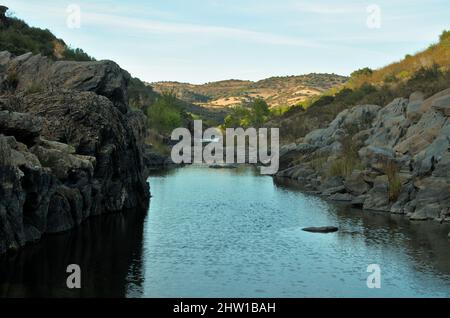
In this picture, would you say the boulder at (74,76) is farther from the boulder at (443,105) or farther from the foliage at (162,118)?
the foliage at (162,118)

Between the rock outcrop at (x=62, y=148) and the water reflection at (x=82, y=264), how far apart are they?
1870 millimetres

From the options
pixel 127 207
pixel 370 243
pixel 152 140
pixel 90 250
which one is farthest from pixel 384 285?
pixel 152 140

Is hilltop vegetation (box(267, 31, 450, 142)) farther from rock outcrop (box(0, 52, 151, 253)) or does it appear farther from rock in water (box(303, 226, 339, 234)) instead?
rock in water (box(303, 226, 339, 234))

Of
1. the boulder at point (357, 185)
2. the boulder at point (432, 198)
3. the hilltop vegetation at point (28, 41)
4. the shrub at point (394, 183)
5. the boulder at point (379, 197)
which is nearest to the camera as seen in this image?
the boulder at point (432, 198)

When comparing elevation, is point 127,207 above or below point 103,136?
below

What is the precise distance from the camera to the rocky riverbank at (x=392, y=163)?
55.8 metres

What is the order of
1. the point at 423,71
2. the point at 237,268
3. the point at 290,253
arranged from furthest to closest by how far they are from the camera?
1. the point at 423,71
2. the point at 290,253
3. the point at 237,268

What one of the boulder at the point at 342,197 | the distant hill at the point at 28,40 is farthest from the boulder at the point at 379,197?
the distant hill at the point at 28,40

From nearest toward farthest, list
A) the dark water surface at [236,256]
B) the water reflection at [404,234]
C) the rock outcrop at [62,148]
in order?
1. the dark water surface at [236,256]
2. the water reflection at [404,234]
3. the rock outcrop at [62,148]

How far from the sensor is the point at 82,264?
123 ft

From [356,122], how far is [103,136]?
52445 mm

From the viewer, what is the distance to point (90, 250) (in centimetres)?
4200

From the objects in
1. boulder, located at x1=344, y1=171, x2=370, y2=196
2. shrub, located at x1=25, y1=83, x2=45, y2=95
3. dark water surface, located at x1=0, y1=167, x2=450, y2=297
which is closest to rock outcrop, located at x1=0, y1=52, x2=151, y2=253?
shrub, located at x1=25, y1=83, x2=45, y2=95

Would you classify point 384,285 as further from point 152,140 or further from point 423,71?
point 152,140
